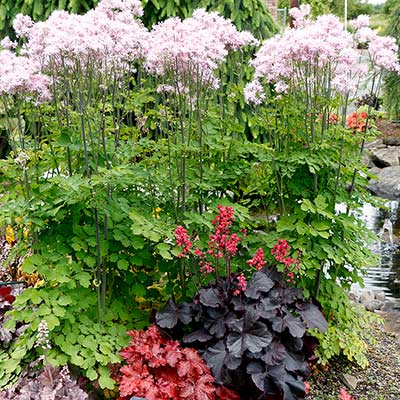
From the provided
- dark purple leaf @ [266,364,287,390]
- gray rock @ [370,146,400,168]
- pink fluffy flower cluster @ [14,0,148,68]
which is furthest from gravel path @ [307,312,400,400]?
gray rock @ [370,146,400,168]

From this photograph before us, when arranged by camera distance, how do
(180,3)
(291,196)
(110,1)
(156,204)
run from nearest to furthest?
1. (110,1)
2. (156,204)
3. (291,196)
4. (180,3)

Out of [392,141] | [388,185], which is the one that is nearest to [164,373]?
[388,185]

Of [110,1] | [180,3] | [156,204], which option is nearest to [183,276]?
[156,204]

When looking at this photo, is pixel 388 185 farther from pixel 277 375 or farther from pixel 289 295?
pixel 277 375

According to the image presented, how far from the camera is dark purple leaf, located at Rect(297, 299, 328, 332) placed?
2793 millimetres

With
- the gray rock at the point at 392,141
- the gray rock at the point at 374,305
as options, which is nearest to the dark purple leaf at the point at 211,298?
the gray rock at the point at 374,305

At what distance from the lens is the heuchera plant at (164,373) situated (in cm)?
248

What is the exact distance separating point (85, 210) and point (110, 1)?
103 centimetres

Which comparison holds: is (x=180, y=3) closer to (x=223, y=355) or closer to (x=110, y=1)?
(x=110, y=1)

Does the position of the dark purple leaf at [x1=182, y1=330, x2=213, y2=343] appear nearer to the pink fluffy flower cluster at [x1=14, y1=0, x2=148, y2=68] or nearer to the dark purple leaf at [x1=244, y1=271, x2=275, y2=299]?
the dark purple leaf at [x1=244, y1=271, x2=275, y2=299]

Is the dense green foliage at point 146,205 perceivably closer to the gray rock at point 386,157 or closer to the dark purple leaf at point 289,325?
the dark purple leaf at point 289,325

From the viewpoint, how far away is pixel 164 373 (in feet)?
8.51

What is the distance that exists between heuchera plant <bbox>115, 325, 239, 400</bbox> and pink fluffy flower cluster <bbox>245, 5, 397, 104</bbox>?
146 centimetres

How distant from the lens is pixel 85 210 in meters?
2.77
